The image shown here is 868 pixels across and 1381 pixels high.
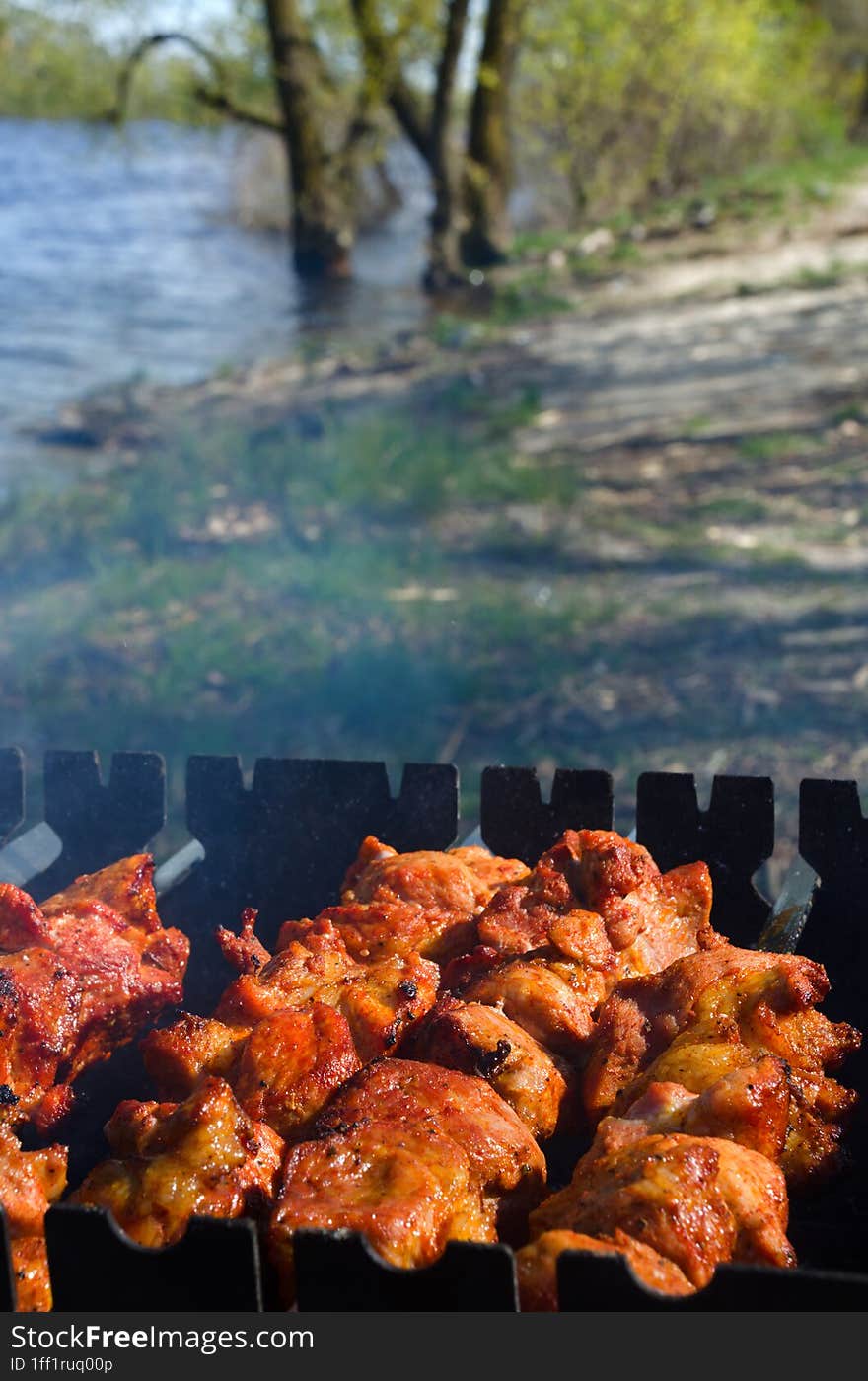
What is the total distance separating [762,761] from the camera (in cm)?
589

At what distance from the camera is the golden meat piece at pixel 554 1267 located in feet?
5.75

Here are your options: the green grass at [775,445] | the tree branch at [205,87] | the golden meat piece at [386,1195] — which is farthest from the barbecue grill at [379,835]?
the tree branch at [205,87]

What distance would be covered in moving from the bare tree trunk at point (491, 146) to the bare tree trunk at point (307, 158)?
1.97m

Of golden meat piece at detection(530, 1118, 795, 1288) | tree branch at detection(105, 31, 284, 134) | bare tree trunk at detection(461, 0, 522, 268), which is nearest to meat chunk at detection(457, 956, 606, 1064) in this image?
golden meat piece at detection(530, 1118, 795, 1288)

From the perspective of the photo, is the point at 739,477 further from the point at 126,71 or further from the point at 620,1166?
the point at 126,71

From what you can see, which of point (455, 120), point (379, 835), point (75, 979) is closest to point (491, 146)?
point (455, 120)

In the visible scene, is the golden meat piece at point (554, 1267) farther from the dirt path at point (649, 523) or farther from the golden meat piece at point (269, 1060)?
the dirt path at point (649, 523)

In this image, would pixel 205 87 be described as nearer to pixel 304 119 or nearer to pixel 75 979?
pixel 304 119

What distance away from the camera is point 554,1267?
1752 millimetres

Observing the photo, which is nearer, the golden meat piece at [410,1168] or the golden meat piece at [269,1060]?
the golden meat piece at [410,1168]

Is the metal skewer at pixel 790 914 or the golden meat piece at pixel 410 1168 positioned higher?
the golden meat piece at pixel 410 1168

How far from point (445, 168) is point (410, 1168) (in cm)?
1774

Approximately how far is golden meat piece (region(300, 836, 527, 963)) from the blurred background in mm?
2985
